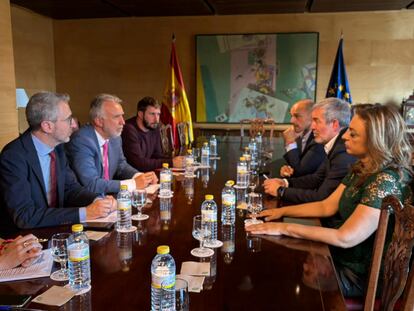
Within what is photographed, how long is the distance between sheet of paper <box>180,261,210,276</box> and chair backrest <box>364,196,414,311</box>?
647 mm

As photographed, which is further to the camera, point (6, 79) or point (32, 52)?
point (32, 52)

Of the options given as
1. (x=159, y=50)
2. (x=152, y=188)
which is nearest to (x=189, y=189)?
(x=152, y=188)

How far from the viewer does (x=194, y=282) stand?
1.27 m

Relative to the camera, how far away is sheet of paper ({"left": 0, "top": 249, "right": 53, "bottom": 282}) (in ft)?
4.30

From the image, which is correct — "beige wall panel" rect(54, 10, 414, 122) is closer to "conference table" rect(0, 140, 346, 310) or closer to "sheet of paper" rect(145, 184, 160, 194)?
"sheet of paper" rect(145, 184, 160, 194)

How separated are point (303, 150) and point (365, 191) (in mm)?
1559

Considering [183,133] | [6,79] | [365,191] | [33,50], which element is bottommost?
[365,191]

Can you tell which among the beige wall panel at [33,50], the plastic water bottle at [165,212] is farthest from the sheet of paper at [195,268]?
the beige wall panel at [33,50]

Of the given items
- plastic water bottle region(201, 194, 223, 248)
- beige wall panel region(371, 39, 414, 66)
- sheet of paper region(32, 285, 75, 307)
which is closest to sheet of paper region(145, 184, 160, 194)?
plastic water bottle region(201, 194, 223, 248)

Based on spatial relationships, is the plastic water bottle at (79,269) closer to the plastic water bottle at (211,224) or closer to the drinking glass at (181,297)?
the drinking glass at (181,297)

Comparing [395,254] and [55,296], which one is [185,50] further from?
[55,296]

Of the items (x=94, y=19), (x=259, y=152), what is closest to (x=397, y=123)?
(x=259, y=152)

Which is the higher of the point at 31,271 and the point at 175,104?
the point at 175,104

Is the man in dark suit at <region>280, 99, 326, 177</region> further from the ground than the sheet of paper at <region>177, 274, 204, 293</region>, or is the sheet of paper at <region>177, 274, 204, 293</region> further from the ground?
the man in dark suit at <region>280, 99, 326, 177</region>
